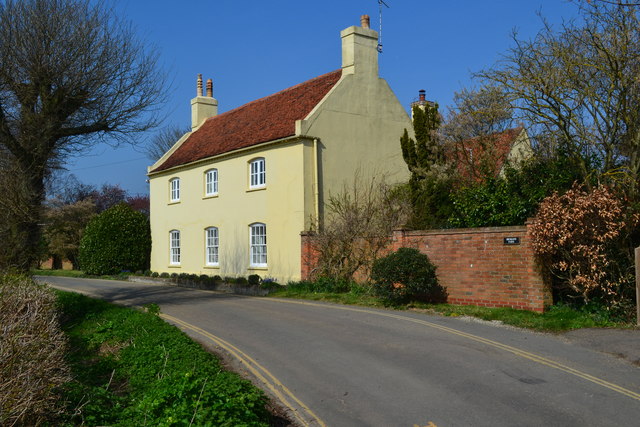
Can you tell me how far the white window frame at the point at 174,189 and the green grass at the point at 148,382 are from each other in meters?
16.5

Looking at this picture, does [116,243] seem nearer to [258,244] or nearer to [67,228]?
[67,228]

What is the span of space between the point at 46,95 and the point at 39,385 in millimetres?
10838

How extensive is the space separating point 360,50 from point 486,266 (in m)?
12.1

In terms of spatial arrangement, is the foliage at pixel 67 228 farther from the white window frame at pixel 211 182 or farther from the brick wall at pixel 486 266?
the brick wall at pixel 486 266

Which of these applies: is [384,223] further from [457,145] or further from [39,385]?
[39,385]

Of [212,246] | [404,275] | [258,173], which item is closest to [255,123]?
[258,173]

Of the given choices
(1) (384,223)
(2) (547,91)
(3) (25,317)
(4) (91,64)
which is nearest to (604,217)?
(2) (547,91)

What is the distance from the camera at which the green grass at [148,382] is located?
226 inches

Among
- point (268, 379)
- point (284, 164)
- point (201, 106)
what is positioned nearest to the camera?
point (268, 379)

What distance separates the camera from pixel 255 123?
82.7 feet

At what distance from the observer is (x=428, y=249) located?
625 inches

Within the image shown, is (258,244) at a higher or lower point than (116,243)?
lower

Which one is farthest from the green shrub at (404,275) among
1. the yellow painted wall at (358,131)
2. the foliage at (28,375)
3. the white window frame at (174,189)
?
the white window frame at (174,189)

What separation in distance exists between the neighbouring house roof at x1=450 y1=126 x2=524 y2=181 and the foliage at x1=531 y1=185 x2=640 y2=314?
7.44 metres
